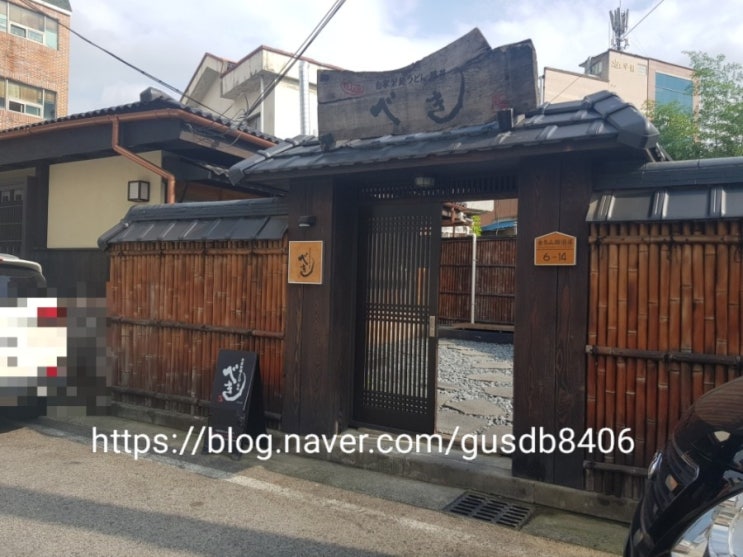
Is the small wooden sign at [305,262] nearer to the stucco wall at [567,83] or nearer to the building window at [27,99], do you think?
the building window at [27,99]

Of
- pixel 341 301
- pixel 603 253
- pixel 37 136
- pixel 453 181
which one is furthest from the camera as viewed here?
pixel 37 136

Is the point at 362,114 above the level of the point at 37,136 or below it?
below

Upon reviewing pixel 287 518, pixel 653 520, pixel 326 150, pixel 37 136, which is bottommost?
pixel 287 518

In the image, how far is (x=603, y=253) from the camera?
470 cm

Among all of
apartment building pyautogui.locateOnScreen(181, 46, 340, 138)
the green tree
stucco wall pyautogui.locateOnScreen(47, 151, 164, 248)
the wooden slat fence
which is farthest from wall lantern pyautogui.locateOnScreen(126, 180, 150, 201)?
the green tree

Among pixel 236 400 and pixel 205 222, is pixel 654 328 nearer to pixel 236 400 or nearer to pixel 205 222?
pixel 236 400

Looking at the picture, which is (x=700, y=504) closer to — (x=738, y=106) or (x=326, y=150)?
(x=326, y=150)

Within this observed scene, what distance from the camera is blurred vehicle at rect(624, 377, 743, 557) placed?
2.01 meters

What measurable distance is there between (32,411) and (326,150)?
16.4ft

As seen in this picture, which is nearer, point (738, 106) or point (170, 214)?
point (170, 214)

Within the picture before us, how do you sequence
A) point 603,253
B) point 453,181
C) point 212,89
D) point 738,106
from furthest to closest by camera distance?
1. point 212,89
2. point 738,106
3. point 453,181
4. point 603,253

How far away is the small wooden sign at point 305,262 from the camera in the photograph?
6098 millimetres

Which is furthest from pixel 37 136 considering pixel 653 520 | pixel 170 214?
pixel 653 520

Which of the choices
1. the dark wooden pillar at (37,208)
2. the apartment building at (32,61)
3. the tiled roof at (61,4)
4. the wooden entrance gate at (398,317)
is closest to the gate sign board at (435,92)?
the wooden entrance gate at (398,317)
